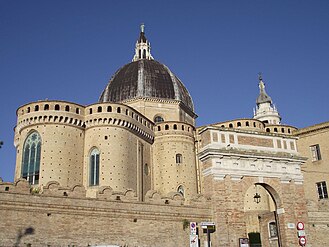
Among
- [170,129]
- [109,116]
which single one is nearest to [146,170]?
[170,129]

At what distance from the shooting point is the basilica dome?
147ft

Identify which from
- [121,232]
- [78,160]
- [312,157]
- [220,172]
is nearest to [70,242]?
[121,232]

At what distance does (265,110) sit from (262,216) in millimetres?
33361

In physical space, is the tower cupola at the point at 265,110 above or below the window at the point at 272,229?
above

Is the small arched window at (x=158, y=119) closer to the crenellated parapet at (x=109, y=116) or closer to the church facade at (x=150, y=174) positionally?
the church facade at (x=150, y=174)

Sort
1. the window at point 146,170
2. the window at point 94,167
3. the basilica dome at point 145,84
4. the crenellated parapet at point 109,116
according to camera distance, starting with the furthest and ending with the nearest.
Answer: the basilica dome at point 145,84, the window at point 146,170, the crenellated parapet at point 109,116, the window at point 94,167

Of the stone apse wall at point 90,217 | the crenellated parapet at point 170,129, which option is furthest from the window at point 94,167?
the stone apse wall at point 90,217

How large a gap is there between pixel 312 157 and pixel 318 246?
12411 mm

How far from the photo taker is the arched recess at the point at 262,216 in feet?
88.7

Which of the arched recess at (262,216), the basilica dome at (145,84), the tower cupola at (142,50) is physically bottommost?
the arched recess at (262,216)

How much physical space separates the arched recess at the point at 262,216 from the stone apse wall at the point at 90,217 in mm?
5534

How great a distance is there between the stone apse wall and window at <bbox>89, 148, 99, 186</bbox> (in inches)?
458

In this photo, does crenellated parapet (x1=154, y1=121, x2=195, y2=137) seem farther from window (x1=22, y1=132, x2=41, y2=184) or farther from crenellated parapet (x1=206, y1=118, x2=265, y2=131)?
window (x1=22, y1=132, x2=41, y2=184)

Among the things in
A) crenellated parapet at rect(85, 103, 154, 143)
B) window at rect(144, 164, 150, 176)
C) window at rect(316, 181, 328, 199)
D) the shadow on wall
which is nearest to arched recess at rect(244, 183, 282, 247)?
window at rect(316, 181, 328, 199)
